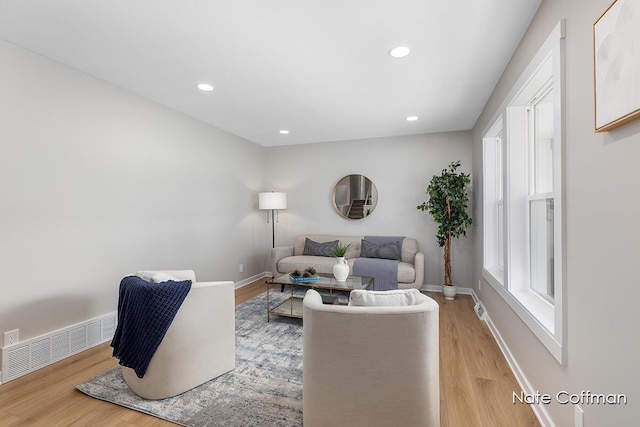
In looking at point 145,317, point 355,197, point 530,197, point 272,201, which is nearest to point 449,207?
point 355,197

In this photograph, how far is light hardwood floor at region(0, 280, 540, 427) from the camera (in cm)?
175

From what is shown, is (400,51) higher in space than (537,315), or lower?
higher

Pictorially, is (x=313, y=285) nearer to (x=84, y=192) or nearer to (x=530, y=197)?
(x=530, y=197)

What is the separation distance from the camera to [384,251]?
4465mm

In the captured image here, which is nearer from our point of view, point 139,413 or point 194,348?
point 139,413

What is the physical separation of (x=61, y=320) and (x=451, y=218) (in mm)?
4366

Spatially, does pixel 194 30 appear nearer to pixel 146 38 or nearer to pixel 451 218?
pixel 146 38

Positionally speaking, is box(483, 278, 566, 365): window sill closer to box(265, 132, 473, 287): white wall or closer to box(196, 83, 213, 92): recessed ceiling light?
box(265, 132, 473, 287): white wall

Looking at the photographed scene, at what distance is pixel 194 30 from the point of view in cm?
202

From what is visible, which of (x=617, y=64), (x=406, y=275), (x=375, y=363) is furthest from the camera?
(x=406, y=275)

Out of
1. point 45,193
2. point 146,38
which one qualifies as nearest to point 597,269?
point 146,38

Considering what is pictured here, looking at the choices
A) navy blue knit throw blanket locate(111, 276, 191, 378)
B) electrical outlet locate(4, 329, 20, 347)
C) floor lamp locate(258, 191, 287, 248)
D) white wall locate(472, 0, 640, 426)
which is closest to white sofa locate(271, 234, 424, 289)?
floor lamp locate(258, 191, 287, 248)

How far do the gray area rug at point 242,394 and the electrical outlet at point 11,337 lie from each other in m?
0.66

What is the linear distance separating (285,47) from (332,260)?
3.04 m
